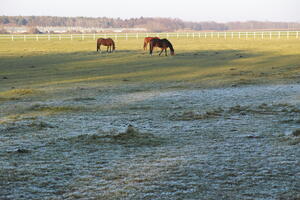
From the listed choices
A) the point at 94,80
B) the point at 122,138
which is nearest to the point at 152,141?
the point at 122,138

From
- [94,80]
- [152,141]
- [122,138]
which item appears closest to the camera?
[152,141]

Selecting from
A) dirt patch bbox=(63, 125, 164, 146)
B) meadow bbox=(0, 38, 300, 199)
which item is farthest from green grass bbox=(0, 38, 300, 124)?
dirt patch bbox=(63, 125, 164, 146)

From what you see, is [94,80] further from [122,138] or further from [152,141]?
[152,141]

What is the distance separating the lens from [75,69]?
24047 millimetres

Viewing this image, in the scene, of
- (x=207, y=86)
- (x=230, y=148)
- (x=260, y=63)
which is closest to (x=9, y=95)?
(x=207, y=86)

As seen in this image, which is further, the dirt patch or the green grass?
the green grass

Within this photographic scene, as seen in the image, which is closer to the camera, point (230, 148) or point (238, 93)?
point (230, 148)

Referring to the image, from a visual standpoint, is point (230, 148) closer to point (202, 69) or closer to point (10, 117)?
point (10, 117)

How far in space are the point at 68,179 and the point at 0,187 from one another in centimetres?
77

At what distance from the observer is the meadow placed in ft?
17.5

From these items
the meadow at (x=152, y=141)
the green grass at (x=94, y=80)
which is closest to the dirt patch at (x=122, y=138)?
the meadow at (x=152, y=141)

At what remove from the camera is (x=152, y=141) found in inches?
307

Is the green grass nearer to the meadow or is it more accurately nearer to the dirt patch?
the meadow

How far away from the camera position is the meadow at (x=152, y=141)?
5.33 meters
